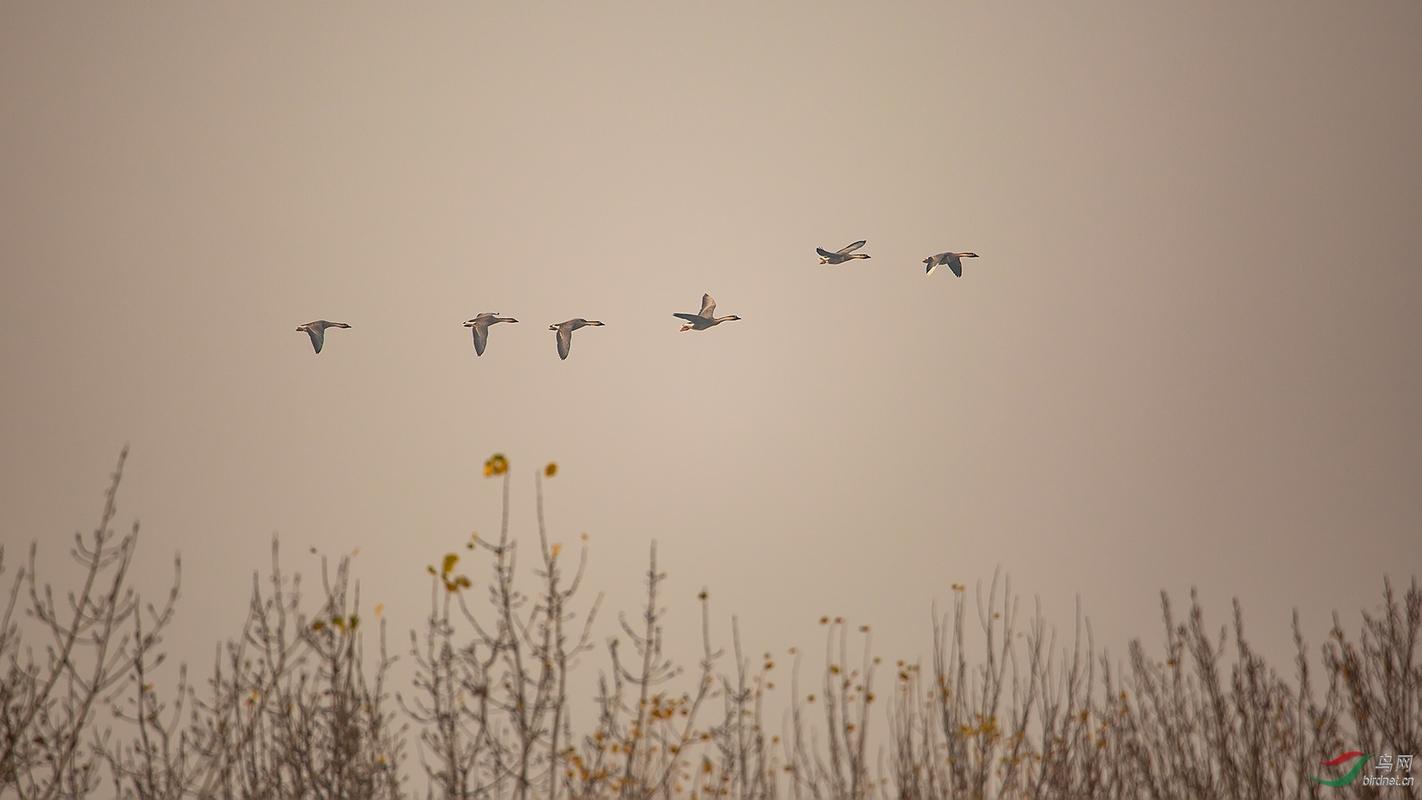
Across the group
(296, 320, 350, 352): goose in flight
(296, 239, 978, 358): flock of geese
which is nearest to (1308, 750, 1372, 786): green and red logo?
(296, 239, 978, 358): flock of geese

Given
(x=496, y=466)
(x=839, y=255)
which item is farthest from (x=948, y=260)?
(x=496, y=466)

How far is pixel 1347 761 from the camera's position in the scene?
35.0 feet

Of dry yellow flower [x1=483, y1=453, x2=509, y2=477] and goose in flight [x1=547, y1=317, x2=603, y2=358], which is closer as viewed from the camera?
dry yellow flower [x1=483, y1=453, x2=509, y2=477]

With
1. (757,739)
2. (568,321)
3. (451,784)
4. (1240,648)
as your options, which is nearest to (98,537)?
(451,784)

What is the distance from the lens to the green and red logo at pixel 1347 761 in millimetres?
10182

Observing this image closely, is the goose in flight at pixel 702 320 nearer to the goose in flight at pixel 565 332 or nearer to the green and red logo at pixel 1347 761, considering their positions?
the goose in flight at pixel 565 332

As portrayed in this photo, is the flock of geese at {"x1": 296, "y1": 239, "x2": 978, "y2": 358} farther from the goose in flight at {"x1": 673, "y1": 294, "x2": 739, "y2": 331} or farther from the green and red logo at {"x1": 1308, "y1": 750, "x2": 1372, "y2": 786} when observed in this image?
the green and red logo at {"x1": 1308, "y1": 750, "x2": 1372, "y2": 786}

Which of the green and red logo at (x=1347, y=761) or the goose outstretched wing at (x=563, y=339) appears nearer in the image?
the green and red logo at (x=1347, y=761)

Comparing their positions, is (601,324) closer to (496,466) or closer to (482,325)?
(482,325)

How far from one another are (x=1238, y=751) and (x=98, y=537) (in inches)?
437

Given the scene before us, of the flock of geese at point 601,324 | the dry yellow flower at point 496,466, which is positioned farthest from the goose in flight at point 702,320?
the dry yellow flower at point 496,466

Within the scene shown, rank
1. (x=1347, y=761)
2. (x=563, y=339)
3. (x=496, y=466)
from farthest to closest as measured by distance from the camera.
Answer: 1. (x=563, y=339)
2. (x=1347, y=761)
3. (x=496, y=466)

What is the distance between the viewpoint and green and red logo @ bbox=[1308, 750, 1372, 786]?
33.4ft

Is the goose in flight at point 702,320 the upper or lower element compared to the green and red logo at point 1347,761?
upper
